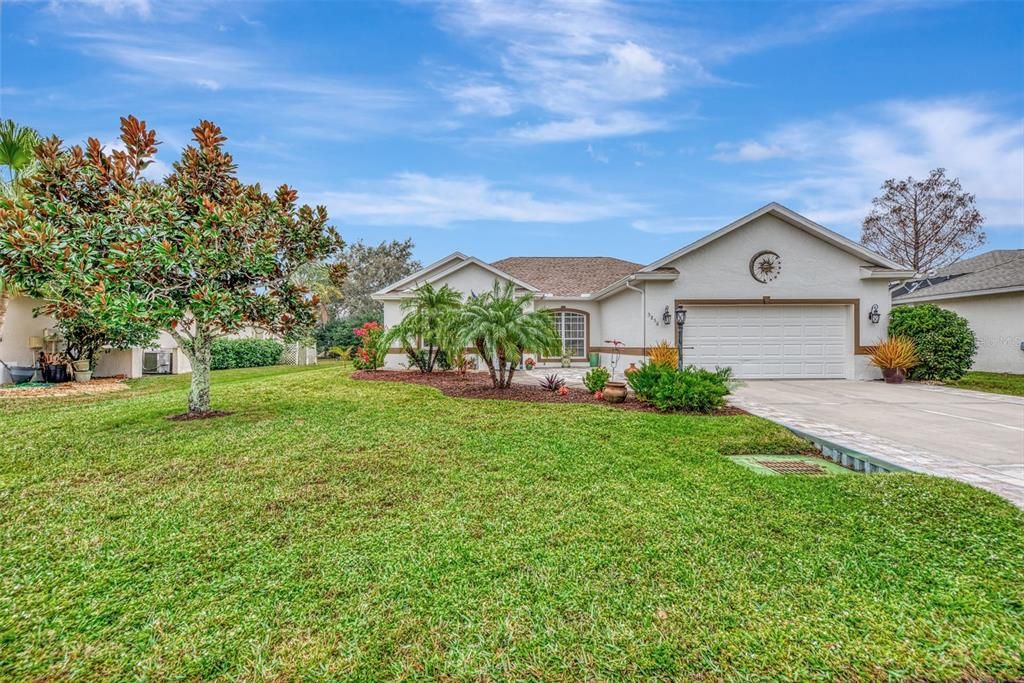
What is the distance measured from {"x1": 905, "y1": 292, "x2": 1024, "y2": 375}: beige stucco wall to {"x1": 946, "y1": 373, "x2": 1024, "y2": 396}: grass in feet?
2.02

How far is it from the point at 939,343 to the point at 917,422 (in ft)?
22.2

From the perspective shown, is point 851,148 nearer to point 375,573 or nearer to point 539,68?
point 539,68

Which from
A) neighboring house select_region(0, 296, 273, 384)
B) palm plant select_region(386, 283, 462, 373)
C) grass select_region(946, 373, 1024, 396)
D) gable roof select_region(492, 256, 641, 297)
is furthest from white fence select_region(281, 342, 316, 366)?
grass select_region(946, 373, 1024, 396)

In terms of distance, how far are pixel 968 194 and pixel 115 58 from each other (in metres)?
35.9

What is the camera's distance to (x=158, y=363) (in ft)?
57.8

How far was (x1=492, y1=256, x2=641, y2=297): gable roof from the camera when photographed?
19141 millimetres

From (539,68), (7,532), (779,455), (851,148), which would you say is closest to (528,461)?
(779,455)

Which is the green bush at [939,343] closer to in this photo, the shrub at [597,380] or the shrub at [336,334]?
the shrub at [597,380]

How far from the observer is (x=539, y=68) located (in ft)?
39.1

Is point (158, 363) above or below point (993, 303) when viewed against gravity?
below

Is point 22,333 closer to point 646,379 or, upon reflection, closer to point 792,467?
point 646,379

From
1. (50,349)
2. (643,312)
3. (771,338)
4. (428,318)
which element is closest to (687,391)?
(643,312)

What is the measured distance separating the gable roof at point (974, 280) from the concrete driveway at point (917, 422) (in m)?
6.32

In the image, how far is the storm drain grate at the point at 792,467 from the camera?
5.06m
